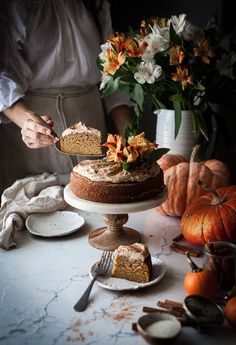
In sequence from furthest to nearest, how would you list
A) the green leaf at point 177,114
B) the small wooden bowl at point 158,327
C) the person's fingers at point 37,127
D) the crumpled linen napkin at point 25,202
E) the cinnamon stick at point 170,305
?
the green leaf at point 177,114 < the person's fingers at point 37,127 < the crumpled linen napkin at point 25,202 < the cinnamon stick at point 170,305 < the small wooden bowl at point 158,327

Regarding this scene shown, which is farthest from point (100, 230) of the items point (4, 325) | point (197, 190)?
point (4, 325)

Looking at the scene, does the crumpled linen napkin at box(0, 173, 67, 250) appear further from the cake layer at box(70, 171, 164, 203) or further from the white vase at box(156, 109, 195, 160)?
the white vase at box(156, 109, 195, 160)

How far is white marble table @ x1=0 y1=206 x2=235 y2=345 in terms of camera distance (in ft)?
2.59

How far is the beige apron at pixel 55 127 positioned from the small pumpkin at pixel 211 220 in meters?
0.72

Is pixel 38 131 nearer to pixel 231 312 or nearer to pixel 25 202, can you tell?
pixel 25 202

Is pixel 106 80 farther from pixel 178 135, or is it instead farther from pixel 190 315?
pixel 190 315

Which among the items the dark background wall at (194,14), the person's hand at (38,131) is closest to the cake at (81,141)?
the person's hand at (38,131)

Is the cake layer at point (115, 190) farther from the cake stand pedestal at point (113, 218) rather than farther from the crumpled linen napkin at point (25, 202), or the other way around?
the crumpled linen napkin at point (25, 202)

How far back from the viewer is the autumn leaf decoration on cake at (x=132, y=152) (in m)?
1.07

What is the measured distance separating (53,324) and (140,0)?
1.82 metres

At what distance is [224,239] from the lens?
1.11 meters

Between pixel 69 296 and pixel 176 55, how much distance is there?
0.80m

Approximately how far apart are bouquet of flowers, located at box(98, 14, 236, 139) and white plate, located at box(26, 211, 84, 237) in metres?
0.32

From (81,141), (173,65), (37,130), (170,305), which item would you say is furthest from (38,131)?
(170,305)
